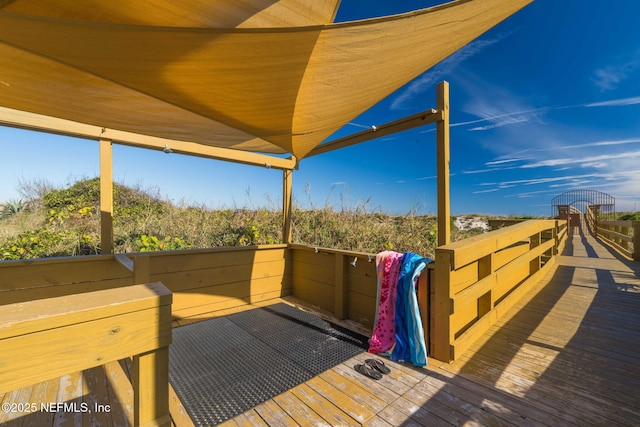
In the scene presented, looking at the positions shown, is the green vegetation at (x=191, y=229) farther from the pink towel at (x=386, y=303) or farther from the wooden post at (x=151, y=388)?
the wooden post at (x=151, y=388)

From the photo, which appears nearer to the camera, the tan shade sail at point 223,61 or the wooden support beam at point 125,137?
the tan shade sail at point 223,61

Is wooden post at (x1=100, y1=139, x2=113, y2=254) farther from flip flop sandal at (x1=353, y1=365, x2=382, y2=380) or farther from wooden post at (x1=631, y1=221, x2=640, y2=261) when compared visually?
wooden post at (x1=631, y1=221, x2=640, y2=261)

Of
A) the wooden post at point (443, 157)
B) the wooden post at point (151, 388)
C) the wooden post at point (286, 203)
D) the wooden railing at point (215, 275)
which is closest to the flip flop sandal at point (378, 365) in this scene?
the wooden post at point (443, 157)

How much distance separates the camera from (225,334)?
246cm

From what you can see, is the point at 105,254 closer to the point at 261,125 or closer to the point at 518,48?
the point at 261,125

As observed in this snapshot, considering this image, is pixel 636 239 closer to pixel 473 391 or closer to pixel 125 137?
pixel 473 391

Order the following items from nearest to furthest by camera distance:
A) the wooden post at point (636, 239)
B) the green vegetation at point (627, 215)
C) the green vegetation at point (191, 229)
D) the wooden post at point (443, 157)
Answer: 1. the wooden post at point (443, 157)
2. the green vegetation at point (191, 229)
3. the wooden post at point (636, 239)
4. the green vegetation at point (627, 215)

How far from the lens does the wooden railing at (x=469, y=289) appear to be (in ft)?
6.02

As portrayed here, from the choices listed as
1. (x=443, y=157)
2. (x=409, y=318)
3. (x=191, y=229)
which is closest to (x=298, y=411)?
(x=409, y=318)

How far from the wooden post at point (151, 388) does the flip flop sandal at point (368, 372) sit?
1338mm

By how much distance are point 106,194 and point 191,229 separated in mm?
1488

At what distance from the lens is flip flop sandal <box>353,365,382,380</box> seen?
173cm

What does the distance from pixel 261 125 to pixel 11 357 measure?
186cm

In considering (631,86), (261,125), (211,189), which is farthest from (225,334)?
(631,86)
